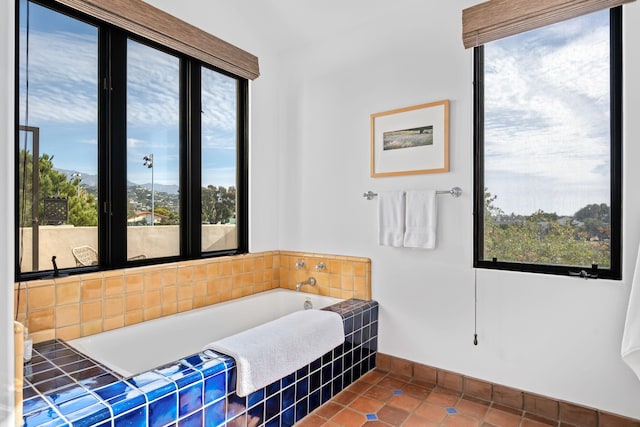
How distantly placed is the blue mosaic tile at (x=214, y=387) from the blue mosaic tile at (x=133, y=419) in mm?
251

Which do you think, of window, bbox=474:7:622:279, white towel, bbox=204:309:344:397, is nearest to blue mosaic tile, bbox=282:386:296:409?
white towel, bbox=204:309:344:397

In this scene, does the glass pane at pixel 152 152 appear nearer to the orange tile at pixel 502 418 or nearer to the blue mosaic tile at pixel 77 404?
the blue mosaic tile at pixel 77 404

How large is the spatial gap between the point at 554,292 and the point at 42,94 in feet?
9.65

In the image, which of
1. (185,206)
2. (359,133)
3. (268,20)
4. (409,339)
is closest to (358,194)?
(359,133)

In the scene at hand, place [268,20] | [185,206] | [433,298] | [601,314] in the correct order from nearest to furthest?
[601,314] < [433,298] < [185,206] < [268,20]

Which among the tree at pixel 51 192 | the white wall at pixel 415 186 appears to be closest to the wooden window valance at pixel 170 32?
the white wall at pixel 415 186

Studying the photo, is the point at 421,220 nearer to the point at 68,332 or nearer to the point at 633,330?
the point at 633,330

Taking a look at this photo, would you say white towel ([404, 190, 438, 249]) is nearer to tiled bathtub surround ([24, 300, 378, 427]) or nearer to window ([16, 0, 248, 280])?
tiled bathtub surround ([24, 300, 378, 427])

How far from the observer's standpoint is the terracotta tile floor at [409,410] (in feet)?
6.55

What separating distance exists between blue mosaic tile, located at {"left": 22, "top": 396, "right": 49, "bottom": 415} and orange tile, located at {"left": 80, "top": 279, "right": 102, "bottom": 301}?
85 centimetres

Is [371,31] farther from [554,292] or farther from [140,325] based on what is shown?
[140,325]

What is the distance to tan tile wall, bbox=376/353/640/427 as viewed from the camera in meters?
1.92

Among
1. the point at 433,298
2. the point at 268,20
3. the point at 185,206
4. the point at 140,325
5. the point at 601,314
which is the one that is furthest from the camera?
the point at 268,20

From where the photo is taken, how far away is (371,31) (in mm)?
2709
